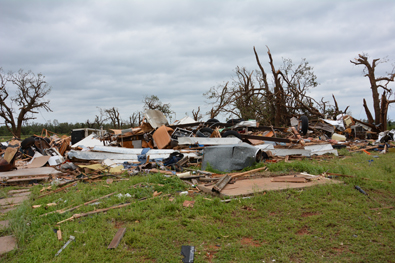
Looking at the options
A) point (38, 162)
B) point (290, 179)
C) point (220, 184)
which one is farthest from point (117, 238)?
point (38, 162)

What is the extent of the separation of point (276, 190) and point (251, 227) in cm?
156

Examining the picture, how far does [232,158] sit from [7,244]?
5.35 metres

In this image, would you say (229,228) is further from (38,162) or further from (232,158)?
(38,162)

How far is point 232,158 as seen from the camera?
7.35m

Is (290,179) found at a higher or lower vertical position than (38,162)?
lower

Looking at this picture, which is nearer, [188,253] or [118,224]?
[188,253]

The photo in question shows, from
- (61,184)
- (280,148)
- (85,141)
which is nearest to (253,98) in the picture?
(280,148)

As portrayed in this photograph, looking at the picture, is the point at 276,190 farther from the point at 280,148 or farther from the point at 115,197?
the point at 280,148

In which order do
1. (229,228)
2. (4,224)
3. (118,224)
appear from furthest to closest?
(4,224), (118,224), (229,228)

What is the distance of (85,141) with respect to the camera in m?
14.4

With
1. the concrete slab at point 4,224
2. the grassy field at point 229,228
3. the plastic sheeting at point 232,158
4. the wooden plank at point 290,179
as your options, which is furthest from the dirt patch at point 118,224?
the plastic sheeting at point 232,158

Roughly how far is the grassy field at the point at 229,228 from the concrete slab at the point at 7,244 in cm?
8

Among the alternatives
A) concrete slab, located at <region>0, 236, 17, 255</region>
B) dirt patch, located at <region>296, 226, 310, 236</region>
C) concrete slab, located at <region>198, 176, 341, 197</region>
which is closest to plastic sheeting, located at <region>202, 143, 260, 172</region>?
concrete slab, located at <region>198, 176, 341, 197</region>

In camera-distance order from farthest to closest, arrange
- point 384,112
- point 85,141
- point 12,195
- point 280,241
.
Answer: point 384,112 → point 85,141 → point 12,195 → point 280,241
